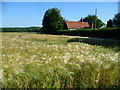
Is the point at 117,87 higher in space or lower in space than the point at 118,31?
lower

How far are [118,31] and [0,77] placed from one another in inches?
832

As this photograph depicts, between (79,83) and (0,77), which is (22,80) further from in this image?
(79,83)

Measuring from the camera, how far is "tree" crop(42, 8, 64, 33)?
44.3 metres

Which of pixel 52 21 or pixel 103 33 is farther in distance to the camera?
pixel 52 21

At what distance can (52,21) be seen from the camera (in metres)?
45.1

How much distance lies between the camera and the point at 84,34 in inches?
1185

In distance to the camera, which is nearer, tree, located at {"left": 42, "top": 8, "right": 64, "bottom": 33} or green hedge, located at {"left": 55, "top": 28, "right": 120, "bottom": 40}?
green hedge, located at {"left": 55, "top": 28, "right": 120, "bottom": 40}

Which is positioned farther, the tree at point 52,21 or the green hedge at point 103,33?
the tree at point 52,21

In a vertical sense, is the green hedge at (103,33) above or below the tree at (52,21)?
below

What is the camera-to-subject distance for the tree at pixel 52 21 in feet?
145

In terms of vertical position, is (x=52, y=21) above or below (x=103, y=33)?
above

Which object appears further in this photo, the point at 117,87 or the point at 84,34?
the point at 84,34

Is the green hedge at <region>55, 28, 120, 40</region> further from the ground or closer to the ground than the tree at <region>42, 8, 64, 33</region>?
closer to the ground

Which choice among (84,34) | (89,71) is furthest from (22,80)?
(84,34)
